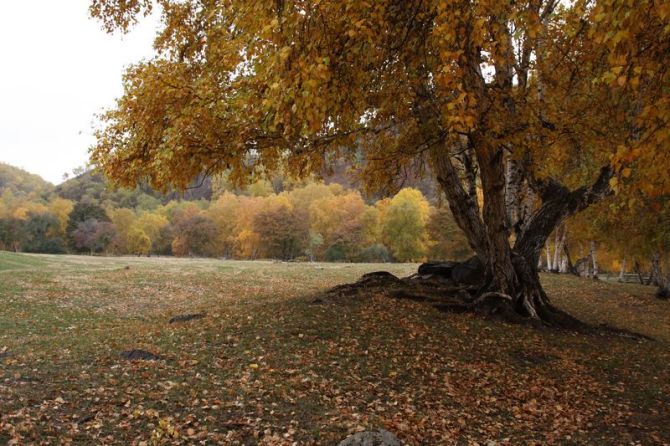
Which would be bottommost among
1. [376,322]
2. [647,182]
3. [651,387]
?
[651,387]

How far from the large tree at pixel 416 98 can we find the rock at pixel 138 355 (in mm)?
3373

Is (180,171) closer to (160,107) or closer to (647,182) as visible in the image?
(160,107)

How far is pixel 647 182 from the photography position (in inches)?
219

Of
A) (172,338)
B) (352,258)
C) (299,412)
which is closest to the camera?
(299,412)

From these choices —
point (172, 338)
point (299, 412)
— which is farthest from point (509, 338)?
point (172, 338)

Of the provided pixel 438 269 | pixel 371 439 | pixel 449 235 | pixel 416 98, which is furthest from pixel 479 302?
pixel 449 235

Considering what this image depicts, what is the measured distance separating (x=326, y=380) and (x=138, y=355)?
3700mm

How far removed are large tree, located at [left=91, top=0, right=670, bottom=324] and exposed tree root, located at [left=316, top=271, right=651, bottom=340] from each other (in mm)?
143

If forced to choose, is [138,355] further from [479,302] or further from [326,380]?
[479,302]

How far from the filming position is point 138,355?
31.3ft

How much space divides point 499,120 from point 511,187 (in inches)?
247

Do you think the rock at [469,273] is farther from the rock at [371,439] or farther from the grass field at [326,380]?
the rock at [371,439]

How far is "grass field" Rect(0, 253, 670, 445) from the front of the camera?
686cm

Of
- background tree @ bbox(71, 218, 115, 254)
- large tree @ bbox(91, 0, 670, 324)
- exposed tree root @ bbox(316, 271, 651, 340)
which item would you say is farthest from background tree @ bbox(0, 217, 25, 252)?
exposed tree root @ bbox(316, 271, 651, 340)
